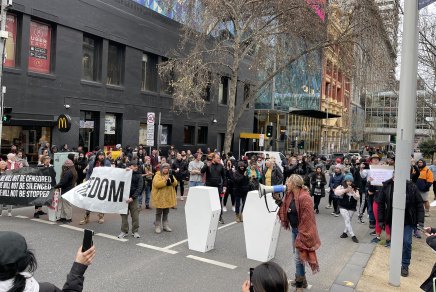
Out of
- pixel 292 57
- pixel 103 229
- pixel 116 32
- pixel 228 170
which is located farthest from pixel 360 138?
pixel 103 229

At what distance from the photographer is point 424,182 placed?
12.4m

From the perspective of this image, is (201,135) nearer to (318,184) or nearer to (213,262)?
(318,184)

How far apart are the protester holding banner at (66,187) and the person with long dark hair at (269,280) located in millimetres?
8792

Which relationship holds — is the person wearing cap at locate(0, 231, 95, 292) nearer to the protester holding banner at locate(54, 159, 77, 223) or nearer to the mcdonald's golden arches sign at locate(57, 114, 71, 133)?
the protester holding banner at locate(54, 159, 77, 223)

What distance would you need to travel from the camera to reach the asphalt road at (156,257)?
6.21m

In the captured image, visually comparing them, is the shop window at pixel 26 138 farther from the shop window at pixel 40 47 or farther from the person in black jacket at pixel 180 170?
the person in black jacket at pixel 180 170

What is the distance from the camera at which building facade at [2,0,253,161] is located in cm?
1683

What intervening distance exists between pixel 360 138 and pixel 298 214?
2567 inches

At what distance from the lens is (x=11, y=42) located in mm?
16594

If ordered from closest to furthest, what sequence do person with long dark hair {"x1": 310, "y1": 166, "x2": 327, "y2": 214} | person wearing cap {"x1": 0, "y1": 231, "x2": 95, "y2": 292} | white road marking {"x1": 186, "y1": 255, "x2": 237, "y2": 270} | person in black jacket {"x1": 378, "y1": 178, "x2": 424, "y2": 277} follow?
person wearing cap {"x1": 0, "y1": 231, "x2": 95, "y2": 292}
person in black jacket {"x1": 378, "y1": 178, "x2": 424, "y2": 277}
white road marking {"x1": 186, "y1": 255, "x2": 237, "y2": 270}
person with long dark hair {"x1": 310, "y1": 166, "x2": 327, "y2": 214}

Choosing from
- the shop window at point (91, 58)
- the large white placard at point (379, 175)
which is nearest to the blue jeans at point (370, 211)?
the large white placard at point (379, 175)

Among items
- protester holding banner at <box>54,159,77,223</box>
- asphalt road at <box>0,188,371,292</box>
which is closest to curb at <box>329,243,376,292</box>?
asphalt road at <box>0,188,371,292</box>

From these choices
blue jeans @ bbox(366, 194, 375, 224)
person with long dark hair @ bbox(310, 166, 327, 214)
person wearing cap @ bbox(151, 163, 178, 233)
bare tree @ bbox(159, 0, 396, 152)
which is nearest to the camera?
person wearing cap @ bbox(151, 163, 178, 233)

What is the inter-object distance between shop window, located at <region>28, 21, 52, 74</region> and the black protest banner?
8.57 metres
